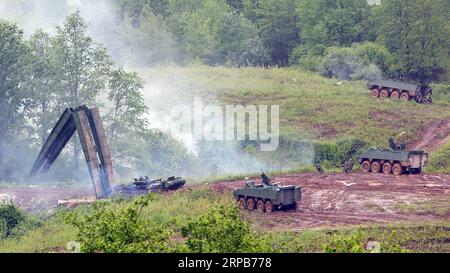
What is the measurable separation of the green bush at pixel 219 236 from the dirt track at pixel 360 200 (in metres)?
12.1

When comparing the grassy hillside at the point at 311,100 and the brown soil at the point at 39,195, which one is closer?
the brown soil at the point at 39,195

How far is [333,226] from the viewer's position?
32500 mm

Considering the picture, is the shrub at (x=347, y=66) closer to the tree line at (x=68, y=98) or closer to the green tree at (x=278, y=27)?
the green tree at (x=278, y=27)

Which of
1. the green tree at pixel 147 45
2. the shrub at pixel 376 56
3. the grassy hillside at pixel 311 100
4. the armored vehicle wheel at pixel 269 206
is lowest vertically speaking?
the armored vehicle wheel at pixel 269 206

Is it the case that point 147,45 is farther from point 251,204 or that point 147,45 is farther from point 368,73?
point 251,204

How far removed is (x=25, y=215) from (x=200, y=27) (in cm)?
3950

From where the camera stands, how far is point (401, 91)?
53906 millimetres

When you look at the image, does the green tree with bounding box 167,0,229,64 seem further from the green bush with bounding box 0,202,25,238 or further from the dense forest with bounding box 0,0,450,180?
the green bush with bounding box 0,202,25,238

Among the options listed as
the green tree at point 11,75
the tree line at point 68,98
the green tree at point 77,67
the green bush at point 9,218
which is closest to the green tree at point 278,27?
the tree line at point 68,98

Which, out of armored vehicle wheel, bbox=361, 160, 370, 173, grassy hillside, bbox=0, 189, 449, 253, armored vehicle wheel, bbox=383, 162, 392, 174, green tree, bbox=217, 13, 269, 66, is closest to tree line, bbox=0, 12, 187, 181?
armored vehicle wheel, bbox=361, 160, 370, 173

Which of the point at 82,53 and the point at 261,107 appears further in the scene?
the point at 261,107

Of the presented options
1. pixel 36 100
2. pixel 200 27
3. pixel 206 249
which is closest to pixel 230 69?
pixel 200 27

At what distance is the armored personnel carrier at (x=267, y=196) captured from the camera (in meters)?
34.8
